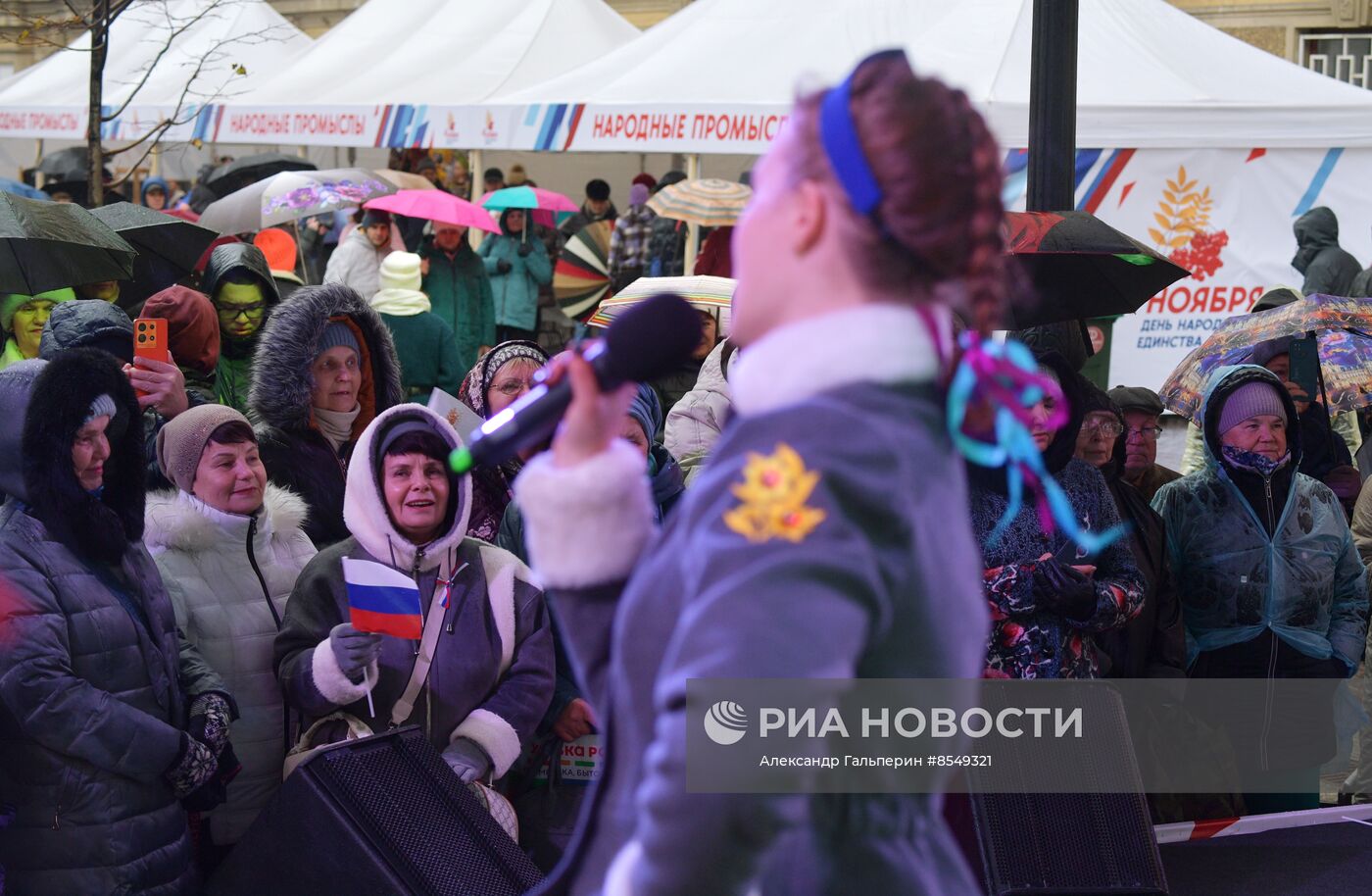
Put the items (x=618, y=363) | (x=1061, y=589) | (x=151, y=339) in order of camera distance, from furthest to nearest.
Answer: (x=151, y=339) < (x=1061, y=589) < (x=618, y=363)

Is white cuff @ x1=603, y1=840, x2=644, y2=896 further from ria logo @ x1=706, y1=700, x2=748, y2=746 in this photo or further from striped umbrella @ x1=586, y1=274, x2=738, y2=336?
striped umbrella @ x1=586, y1=274, x2=738, y2=336

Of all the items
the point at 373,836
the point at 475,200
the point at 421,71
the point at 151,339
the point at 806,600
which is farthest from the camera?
the point at 421,71

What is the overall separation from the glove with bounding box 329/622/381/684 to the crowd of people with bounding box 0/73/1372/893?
1 centimetres

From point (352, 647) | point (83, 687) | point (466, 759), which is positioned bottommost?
point (466, 759)

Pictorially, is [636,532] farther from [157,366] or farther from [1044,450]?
[157,366]

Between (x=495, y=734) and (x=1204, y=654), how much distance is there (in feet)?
8.55

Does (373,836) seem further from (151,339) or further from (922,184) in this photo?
(922,184)

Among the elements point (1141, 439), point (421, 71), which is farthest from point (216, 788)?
point (421, 71)

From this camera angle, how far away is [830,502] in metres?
1.61

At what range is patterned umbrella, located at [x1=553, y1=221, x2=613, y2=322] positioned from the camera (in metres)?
12.8

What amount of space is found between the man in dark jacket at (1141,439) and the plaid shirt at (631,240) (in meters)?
6.51

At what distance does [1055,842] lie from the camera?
452cm

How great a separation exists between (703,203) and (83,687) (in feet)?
26.4

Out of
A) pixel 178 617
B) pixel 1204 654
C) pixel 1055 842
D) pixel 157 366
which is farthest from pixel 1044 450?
pixel 157 366
